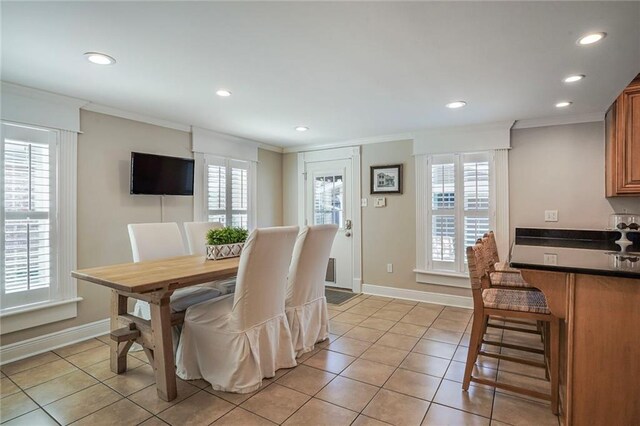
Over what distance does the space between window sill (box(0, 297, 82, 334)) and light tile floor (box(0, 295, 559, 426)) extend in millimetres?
269

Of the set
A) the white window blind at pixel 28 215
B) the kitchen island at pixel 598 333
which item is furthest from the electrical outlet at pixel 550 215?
the white window blind at pixel 28 215

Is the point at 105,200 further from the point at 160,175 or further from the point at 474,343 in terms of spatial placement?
the point at 474,343

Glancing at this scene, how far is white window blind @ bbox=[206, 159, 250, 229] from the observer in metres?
4.21

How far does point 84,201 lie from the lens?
305 cm

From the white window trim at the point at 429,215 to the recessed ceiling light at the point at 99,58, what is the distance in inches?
132

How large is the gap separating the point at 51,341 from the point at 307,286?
226 centimetres

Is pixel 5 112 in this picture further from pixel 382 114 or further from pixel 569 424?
pixel 569 424

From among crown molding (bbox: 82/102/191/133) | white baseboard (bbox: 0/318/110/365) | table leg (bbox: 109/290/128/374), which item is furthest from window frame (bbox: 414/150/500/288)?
white baseboard (bbox: 0/318/110/365)

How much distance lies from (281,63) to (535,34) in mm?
1507

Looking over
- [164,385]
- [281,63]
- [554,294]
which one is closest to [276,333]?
[164,385]

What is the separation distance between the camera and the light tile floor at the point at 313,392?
6.12 feet

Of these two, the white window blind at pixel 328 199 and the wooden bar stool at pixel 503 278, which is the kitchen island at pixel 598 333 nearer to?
the wooden bar stool at pixel 503 278

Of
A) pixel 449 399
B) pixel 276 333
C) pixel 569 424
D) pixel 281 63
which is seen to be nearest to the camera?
pixel 569 424

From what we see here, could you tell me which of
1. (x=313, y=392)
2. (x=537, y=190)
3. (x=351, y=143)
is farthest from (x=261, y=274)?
(x=537, y=190)
